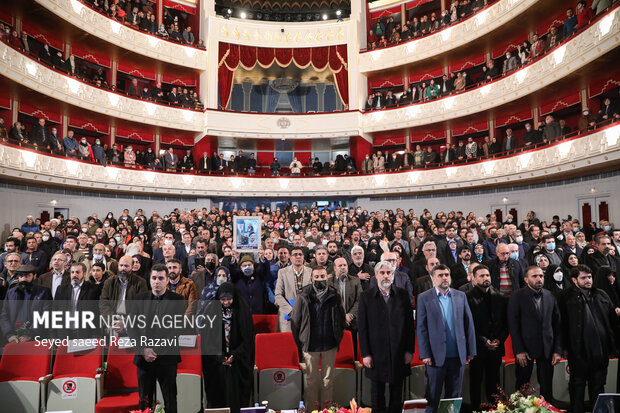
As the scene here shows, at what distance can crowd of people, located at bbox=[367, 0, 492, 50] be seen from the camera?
1558 centimetres

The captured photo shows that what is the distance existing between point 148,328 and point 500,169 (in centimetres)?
1299

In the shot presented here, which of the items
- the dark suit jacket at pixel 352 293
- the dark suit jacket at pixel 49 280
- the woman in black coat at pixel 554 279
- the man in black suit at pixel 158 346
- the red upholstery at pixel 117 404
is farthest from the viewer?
the dark suit jacket at pixel 49 280

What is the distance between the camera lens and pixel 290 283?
Result: 15.9 ft

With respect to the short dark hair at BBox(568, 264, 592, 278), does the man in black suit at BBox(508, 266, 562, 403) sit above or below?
below

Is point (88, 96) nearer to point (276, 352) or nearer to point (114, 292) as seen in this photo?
point (114, 292)

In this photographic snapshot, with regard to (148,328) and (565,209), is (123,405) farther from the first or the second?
(565,209)

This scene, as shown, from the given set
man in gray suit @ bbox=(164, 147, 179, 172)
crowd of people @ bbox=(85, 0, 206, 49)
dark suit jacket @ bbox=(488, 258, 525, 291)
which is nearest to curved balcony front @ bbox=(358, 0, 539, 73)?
crowd of people @ bbox=(85, 0, 206, 49)

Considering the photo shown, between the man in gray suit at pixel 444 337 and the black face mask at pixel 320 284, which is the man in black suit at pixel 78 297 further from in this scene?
the man in gray suit at pixel 444 337

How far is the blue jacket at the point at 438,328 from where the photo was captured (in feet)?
11.2

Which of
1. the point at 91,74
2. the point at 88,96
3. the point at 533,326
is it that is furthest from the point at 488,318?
the point at 91,74

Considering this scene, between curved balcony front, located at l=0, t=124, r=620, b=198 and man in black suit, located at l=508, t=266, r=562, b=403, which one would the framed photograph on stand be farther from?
curved balcony front, located at l=0, t=124, r=620, b=198

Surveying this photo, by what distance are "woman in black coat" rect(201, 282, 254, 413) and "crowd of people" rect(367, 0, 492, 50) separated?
15048 millimetres

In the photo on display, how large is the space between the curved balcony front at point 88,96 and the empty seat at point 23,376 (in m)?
9.48

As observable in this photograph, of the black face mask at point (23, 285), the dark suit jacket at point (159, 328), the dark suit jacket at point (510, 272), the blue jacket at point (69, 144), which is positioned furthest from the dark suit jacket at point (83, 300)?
the blue jacket at point (69, 144)
